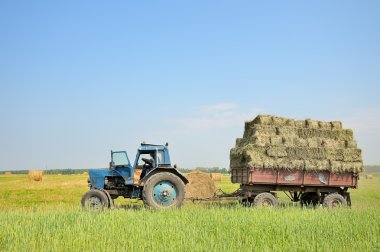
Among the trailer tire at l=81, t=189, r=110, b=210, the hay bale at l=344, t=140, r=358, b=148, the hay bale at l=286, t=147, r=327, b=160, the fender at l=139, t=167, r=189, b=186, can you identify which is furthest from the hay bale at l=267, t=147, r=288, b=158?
the trailer tire at l=81, t=189, r=110, b=210

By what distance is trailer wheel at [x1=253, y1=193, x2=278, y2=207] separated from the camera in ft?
40.7

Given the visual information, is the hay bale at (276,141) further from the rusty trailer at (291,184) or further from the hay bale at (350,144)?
the hay bale at (350,144)

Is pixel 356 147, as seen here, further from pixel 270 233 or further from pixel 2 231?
pixel 2 231

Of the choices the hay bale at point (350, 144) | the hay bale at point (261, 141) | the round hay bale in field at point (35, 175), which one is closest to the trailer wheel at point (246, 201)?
the hay bale at point (261, 141)

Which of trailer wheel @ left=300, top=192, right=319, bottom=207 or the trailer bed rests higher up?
the trailer bed

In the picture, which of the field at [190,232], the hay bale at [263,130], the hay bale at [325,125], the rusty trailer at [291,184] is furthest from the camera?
the hay bale at [325,125]

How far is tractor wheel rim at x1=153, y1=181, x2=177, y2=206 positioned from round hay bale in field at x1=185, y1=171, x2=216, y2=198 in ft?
14.4

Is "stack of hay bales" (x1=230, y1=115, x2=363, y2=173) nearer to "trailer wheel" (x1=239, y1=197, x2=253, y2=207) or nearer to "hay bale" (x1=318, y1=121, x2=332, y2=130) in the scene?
"hay bale" (x1=318, y1=121, x2=332, y2=130)

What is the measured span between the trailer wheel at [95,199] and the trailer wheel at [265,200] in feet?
14.4

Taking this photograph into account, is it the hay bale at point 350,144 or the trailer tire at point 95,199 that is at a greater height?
the hay bale at point 350,144

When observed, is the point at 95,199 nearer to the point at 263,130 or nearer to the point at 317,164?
the point at 263,130

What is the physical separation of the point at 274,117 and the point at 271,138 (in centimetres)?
86

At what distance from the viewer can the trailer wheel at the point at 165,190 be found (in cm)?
1113

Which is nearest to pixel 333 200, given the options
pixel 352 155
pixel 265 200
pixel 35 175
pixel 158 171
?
pixel 352 155
